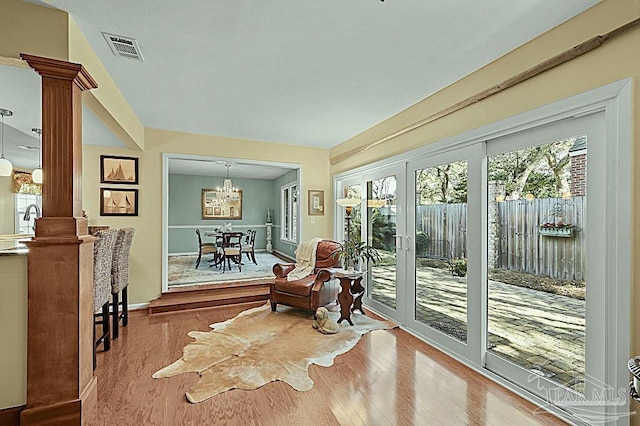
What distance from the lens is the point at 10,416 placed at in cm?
192

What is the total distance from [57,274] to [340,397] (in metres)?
2.13

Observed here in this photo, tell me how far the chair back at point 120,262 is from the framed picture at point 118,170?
118 centimetres

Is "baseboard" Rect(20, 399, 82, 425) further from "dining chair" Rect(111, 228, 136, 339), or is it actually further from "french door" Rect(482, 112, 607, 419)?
"french door" Rect(482, 112, 607, 419)

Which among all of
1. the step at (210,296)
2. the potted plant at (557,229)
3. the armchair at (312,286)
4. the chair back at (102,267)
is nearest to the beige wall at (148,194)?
the step at (210,296)

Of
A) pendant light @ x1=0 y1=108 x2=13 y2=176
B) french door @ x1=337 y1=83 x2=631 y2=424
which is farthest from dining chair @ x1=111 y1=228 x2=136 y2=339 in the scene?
french door @ x1=337 y1=83 x2=631 y2=424

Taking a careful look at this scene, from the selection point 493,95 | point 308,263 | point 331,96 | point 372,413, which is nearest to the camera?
point 372,413

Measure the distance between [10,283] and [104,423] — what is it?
1.09 m

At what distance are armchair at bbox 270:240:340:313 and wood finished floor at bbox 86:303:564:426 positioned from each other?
1.02 metres

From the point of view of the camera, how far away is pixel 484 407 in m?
2.20

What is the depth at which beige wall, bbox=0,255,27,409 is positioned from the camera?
1.93 metres

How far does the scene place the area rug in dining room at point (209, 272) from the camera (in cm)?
564

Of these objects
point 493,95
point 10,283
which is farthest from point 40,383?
point 493,95

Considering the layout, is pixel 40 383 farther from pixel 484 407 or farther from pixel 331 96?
pixel 331 96

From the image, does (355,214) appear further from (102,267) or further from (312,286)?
(102,267)
